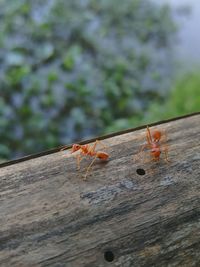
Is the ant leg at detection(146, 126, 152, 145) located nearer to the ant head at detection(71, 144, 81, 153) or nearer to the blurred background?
the ant head at detection(71, 144, 81, 153)

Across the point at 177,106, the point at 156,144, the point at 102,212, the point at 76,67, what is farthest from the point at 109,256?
the point at 76,67

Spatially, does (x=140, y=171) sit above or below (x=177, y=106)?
below

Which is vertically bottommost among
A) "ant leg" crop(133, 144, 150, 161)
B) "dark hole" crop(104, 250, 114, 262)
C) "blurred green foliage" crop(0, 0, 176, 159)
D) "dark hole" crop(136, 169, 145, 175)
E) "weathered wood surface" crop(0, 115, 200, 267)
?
"dark hole" crop(104, 250, 114, 262)

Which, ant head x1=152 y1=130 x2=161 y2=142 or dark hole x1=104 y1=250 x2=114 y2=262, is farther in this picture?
ant head x1=152 y1=130 x2=161 y2=142

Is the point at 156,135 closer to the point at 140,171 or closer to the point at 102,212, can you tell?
the point at 140,171

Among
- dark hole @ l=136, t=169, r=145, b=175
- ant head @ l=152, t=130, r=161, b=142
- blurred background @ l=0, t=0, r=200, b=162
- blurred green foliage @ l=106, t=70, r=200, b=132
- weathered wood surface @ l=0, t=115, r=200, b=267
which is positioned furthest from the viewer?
blurred background @ l=0, t=0, r=200, b=162

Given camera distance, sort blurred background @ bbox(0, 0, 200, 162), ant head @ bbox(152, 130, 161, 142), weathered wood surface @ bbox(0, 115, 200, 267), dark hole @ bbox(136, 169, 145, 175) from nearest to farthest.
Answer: weathered wood surface @ bbox(0, 115, 200, 267), dark hole @ bbox(136, 169, 145, 175), ant head @ bbox(152, 130, 161, 142), blurred background @ bbox(0, 0, 200, 162)

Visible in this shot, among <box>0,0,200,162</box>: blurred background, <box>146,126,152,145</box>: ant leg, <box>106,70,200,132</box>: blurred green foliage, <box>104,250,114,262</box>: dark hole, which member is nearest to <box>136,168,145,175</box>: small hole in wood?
<box>146,126,152,145</box>: ant leg
